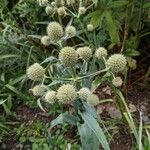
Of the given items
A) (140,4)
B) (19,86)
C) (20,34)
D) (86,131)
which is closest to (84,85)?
(86,131)

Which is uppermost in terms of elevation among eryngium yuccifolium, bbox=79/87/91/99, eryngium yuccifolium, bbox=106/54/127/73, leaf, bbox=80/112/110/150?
eryngium yuccifolium, bbox=106/54/127/73

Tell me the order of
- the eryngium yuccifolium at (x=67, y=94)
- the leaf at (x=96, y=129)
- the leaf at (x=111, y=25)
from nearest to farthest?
the eryngium yuccifolium at (x=67, y=94), the leaf at (x=96, y=129), the leaf at (x=111, y=25)

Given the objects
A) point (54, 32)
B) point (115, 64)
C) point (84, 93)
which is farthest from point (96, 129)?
point (54, 32)

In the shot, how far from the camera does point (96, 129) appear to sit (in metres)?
1.89

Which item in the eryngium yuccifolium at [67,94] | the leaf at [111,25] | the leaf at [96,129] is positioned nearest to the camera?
the eryngium yuccifolium at [67,94]

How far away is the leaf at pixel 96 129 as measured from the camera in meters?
1.88

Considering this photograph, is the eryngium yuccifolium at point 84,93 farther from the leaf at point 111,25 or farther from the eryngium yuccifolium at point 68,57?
the leaf at point 111,25

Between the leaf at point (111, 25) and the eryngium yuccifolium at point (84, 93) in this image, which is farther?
the leaf at point (111, 25)

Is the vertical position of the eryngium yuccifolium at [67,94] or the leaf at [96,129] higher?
the eryngium yuccifolium at [67,94]

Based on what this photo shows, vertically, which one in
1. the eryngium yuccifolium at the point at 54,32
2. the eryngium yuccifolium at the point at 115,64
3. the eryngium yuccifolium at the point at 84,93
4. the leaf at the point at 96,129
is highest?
the eryngium yuccifolium at the point at 54,32

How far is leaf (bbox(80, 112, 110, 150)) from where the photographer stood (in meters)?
1.88

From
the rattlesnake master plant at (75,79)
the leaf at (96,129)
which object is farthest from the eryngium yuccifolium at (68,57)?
the leaf at (96,129)

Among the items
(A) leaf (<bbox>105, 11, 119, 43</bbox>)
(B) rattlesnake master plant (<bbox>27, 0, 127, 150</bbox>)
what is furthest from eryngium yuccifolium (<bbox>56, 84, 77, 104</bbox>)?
(A) leaf (<bbox>105, 11, 119, 43</bbox>)

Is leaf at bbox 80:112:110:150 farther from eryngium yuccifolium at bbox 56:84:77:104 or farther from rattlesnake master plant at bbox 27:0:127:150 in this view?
eryngium yuccifolium at bbox 56:84:77:104
